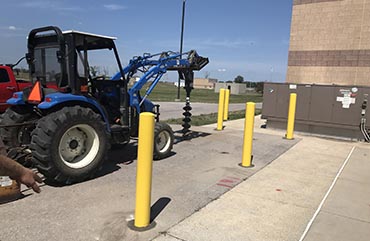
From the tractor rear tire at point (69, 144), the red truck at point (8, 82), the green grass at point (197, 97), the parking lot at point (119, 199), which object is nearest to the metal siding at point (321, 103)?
the parking lot at point (119, 199)

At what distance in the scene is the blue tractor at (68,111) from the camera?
4723mm

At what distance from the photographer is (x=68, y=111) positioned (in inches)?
192

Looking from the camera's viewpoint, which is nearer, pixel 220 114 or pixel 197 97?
pixel 220 114

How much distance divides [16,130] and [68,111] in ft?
4.93

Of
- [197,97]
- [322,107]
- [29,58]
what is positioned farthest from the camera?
[197,97]

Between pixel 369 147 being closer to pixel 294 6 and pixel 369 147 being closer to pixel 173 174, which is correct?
pixel 173 174

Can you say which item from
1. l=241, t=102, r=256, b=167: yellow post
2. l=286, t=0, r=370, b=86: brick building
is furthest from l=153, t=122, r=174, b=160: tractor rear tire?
l=286, t=0, r=370, b=86: brick building

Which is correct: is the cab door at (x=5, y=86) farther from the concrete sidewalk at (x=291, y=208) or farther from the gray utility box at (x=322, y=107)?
the gray utility box at (x=322, y=107)

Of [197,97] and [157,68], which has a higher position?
[157,68]

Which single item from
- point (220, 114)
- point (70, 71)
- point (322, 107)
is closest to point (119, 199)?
point (70, 71)

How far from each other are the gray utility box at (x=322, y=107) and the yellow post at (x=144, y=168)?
8.73m

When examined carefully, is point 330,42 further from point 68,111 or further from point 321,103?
point 68,111

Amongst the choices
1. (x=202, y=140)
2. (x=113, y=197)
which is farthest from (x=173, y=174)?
(x=202, y=140)

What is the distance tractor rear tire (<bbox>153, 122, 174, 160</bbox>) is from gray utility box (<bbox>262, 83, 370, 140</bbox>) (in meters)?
6.11
